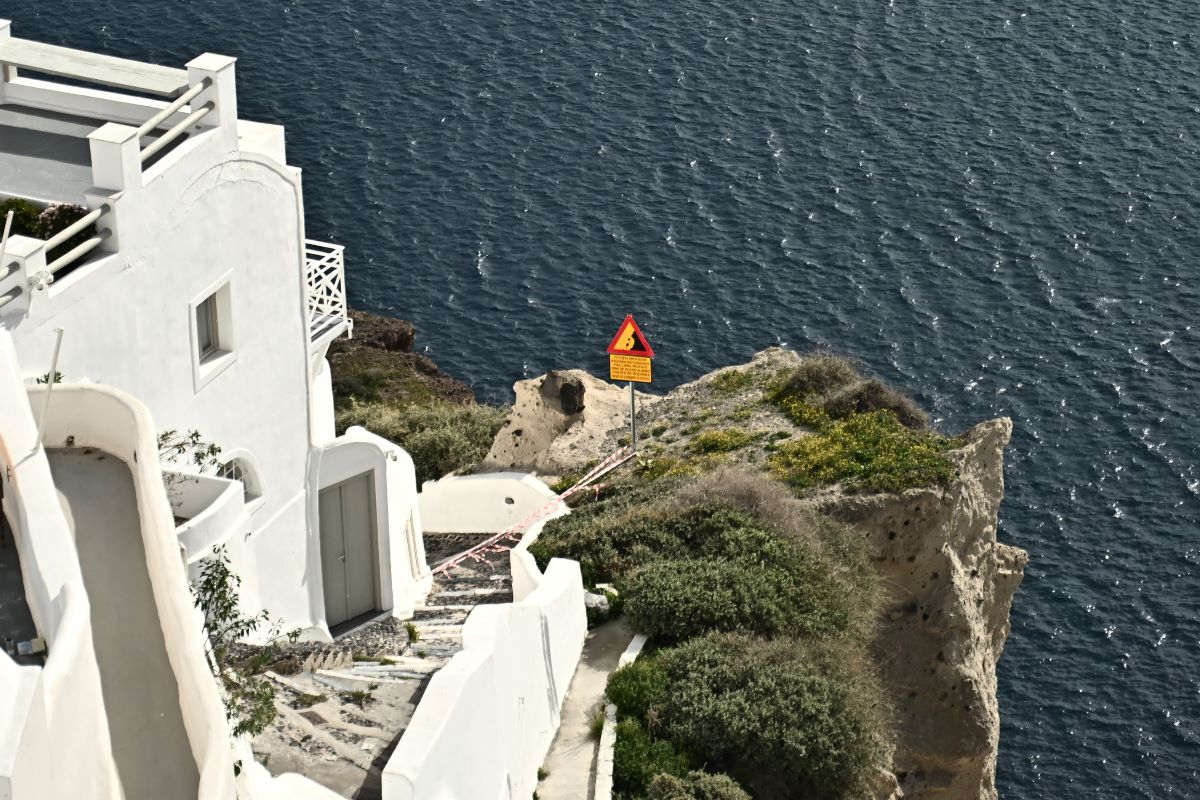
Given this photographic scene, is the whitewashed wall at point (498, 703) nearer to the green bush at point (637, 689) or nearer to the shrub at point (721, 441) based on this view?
the green bush at point (637, 689)

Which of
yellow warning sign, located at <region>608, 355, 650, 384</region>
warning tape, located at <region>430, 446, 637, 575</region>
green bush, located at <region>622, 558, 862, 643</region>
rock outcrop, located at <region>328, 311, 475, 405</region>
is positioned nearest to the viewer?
green bush, located at <region>622, 558, 862, 643</region>

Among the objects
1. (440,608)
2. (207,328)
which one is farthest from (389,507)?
(207,328)

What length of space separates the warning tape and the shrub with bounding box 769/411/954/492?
4692 millimetres

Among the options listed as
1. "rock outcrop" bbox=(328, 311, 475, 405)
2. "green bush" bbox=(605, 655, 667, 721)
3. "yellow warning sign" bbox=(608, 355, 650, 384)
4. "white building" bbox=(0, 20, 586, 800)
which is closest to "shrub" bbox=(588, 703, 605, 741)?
"green bush" bbox=(605, 655, 667, 721)

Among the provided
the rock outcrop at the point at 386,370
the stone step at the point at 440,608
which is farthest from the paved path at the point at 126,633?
the rock outcrop at the point at 386,370

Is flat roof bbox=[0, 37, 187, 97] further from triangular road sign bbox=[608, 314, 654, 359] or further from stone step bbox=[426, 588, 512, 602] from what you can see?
triangular road sign bbox=[608, 314, 654, 359]

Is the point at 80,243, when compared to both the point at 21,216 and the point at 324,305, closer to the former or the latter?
the point at 21,216

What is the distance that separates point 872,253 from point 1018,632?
20.1 metres

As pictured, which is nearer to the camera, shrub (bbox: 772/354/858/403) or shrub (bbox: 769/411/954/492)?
shrub (bbox: 769/411/954/492)

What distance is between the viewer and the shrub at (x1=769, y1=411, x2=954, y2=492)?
36375 mm

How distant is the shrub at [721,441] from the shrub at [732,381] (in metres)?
3.37

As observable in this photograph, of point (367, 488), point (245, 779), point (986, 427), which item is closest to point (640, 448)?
point (986, 427)

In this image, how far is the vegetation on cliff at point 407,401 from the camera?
47.6 m

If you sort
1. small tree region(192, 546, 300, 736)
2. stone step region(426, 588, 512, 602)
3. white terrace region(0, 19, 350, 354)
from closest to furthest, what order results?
small tree region(192, 546, 300, 736)
white terrace region(0, 19, 350, 354)
stone step region(426, 588, 512, 602)
